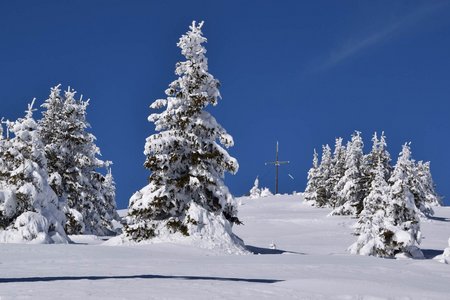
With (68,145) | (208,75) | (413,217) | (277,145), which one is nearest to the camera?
(208,75)

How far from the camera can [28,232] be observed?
2522 cm

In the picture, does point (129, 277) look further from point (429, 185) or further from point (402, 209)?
point (429, 185)

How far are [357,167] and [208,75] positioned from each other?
4632 cm

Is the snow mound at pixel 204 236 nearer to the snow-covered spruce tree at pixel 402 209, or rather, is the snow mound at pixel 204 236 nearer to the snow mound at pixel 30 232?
the snow mound at pixel 30 232

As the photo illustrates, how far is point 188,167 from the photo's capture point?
25.2 meters

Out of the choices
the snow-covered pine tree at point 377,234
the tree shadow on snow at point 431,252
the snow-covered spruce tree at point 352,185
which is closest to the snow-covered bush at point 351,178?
the snow-covered spruce tree at point 352,185

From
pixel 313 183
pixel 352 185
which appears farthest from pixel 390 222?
pixel 313 183

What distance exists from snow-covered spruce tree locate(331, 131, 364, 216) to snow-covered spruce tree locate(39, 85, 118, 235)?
36.5 meters

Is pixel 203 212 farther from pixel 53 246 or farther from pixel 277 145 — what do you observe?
pixel 277 145

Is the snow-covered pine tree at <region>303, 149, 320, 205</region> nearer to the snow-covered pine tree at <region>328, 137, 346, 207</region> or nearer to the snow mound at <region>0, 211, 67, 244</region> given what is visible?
the snow-covered pine tree at <region>328, 137, 346, 207</region>

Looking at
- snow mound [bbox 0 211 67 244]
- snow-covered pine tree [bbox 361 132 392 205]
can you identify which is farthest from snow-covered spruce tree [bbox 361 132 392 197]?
snow mound [bbox 0 211 67 244]

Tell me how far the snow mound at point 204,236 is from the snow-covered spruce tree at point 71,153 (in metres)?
11.9

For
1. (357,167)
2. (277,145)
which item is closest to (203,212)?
(357,167)

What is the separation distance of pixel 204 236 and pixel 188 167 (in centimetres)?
353
